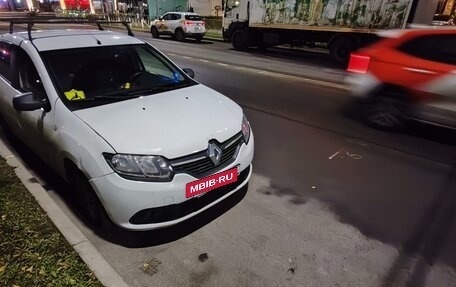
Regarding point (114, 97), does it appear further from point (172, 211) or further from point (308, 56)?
point (308, 56)

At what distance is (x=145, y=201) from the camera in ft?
8.47

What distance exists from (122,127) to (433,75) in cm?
448

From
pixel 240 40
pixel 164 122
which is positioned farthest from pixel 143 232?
pixel 240 40

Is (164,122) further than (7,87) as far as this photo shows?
No

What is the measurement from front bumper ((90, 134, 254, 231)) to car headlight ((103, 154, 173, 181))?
1.9 inches

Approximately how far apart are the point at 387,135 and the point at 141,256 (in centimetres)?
446

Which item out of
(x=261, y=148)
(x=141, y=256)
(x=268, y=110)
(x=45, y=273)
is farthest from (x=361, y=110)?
(x=45, y=273)

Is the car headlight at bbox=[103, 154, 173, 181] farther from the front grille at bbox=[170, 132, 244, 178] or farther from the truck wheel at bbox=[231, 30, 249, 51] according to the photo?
the truck wheel at bbox=[231, 30, 249, 51]

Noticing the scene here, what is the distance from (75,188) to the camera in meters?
3.18

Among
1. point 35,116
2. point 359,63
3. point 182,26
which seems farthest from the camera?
point 182,26

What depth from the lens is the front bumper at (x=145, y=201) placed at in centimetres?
256

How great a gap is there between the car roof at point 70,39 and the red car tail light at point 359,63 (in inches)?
145

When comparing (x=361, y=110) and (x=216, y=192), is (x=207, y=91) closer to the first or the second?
(x=216, y=192)

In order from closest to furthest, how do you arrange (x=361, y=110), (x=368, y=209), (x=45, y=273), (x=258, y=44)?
(x=45, y=273) → (x=368, y=209) → (x=361, y=110) → (x=258, y=44)
